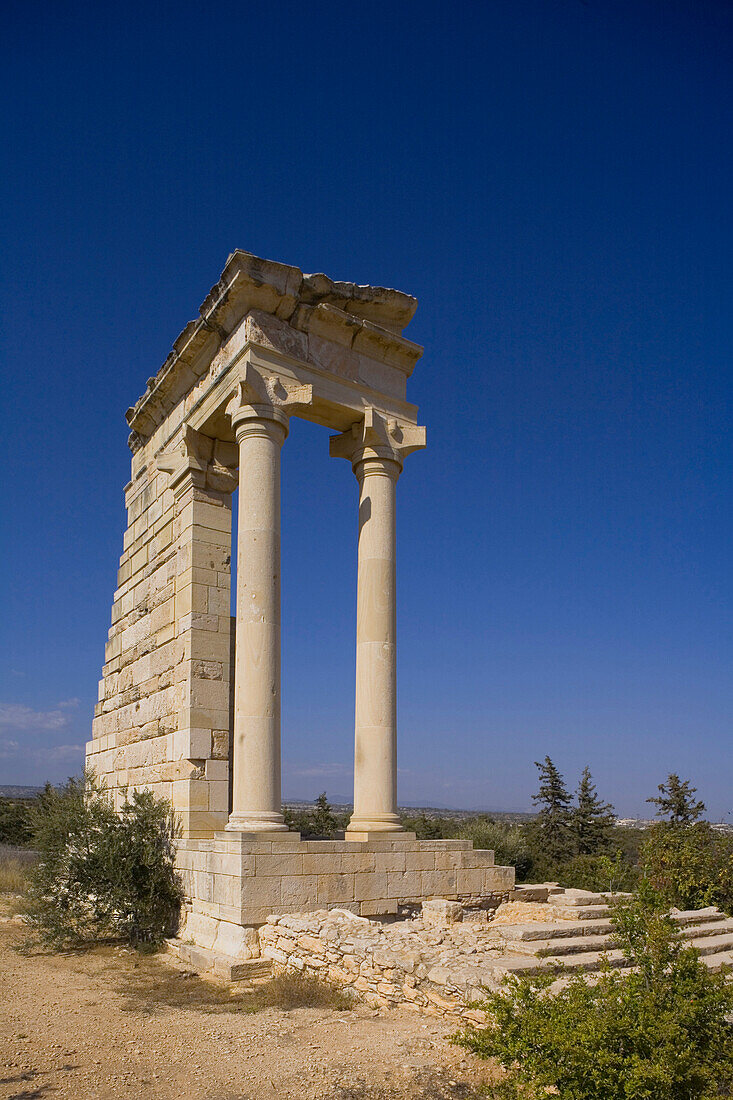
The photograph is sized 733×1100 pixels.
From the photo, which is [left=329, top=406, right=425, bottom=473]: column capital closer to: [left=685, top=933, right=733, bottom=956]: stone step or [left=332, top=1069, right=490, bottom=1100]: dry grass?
[left=685, top=933, right=733, bottom=956]: stone step

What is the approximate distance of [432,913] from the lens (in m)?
12.2

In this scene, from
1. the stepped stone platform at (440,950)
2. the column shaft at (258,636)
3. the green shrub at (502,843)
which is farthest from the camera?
the green shrub at (502,843)

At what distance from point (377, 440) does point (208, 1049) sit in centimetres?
932

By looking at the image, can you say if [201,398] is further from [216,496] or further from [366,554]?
[366,554]

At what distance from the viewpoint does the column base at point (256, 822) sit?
1177 centimetres

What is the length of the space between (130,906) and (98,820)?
141 cm

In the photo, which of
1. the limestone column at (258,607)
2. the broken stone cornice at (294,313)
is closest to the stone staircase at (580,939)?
the limestone column at (258,607)

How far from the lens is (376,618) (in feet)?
45.8

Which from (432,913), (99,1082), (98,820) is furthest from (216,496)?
(99,1082)

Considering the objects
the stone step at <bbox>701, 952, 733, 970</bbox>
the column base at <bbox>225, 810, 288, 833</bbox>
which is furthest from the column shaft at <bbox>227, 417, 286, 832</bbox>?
the stone step at <bbox>701, 952, 733, 970</bbox>

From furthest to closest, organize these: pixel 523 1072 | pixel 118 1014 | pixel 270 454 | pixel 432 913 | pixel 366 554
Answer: pixel 366 554, pixel 270 454, pixel 432 913, pixel 118 1014, pixel 523 1072

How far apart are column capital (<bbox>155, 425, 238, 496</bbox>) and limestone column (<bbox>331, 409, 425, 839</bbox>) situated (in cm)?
190

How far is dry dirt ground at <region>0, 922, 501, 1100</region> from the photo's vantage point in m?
6.76

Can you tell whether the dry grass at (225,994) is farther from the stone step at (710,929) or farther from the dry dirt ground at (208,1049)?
the stone step at (710,929)
